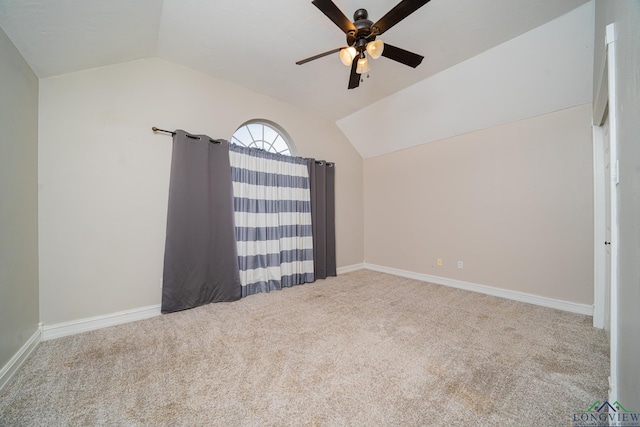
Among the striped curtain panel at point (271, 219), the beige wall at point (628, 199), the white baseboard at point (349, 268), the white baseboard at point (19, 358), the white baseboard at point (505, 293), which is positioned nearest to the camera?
the beige wall at point (628, 199)

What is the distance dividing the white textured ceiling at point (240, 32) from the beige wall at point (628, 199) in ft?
4.01

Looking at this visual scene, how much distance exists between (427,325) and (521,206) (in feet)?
6.65

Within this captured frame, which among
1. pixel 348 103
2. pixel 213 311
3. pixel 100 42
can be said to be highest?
pixel 348 103

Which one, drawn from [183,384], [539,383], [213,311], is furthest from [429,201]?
[183,384]

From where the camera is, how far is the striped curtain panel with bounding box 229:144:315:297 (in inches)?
126

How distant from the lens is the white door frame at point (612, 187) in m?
1.21

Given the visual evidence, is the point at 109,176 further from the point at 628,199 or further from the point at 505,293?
the point at 505,293

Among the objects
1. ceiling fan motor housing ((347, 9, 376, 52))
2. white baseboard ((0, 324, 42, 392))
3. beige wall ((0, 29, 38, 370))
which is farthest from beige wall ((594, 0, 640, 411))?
beige wall ((0, 29, 38, 370))

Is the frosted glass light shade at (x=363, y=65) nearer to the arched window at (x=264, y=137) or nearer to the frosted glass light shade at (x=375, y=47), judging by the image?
the frosted glass light shade at (x=375, y=47)

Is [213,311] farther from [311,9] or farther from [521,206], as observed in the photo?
[521,206]

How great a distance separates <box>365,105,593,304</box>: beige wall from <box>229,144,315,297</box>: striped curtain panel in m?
1.72

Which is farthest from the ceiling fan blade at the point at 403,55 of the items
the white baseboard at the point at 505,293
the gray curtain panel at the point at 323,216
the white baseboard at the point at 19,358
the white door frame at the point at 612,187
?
the white baseboard at the point at 19,358

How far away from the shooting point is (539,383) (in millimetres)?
1479

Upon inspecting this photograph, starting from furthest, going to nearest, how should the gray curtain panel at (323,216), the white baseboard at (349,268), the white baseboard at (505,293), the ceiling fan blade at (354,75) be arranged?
1. the white baseboard at (349,268)
2. the gray curtain panel at (323,216)
3. the white baseboard at (505,293)
4. the ceiling fan blade at (354,75)
